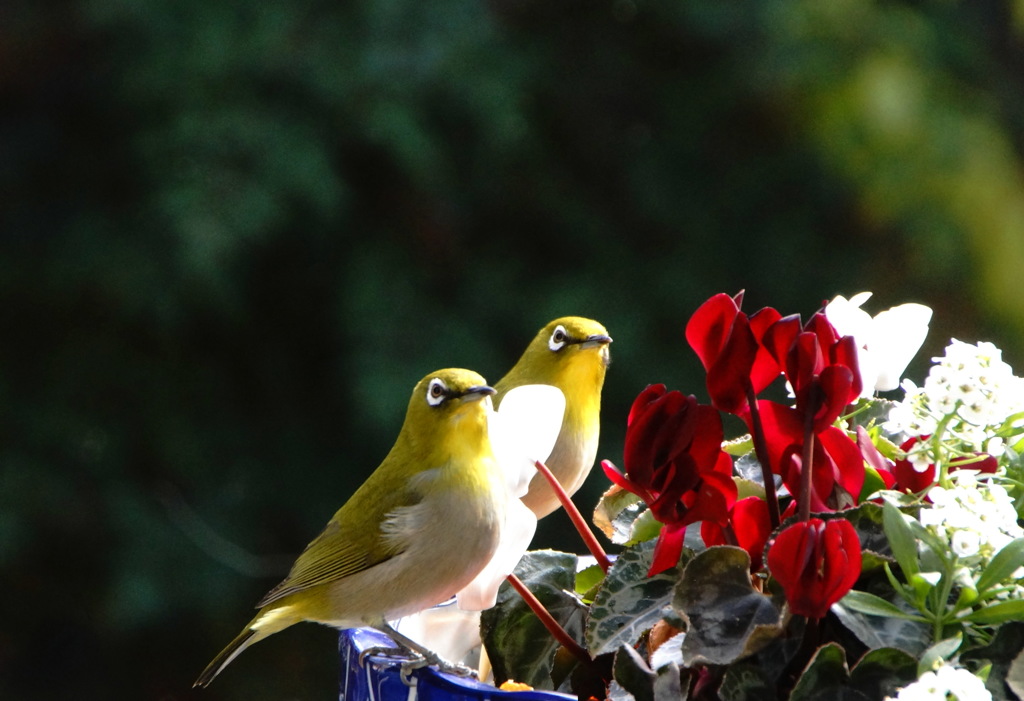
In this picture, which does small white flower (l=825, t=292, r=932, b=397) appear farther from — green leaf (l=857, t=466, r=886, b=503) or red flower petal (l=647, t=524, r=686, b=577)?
red flower petal (l=647, t=524, r=686, b=577)

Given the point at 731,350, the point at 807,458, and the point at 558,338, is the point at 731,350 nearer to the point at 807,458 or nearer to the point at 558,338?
the point at 807,458

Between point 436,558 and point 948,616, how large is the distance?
556 mm

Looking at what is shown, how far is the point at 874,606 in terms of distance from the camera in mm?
713

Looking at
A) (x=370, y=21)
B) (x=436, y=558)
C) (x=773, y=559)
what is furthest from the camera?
(x=370, y=21)

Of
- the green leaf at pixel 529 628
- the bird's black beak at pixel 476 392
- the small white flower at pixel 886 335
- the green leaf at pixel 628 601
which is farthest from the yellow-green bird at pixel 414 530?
the small white flower at pixel 886 335

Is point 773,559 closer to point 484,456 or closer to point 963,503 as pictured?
point 963,503

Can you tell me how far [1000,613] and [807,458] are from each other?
148mm

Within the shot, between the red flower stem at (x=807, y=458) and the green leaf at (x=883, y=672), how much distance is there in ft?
0.31

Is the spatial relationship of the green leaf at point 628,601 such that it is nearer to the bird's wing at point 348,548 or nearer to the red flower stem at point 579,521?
the red flower stem at point 579,521

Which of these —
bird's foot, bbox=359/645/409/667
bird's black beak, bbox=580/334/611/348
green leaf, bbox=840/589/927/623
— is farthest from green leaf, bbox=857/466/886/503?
bird's black beak, bbox=580/334/611/348

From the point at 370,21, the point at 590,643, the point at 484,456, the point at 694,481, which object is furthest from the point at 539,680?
the point at 370,21

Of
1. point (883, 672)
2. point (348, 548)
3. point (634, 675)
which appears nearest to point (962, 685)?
point (883, 672)

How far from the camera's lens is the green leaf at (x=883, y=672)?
2.28 ft

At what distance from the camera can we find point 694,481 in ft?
2.52
